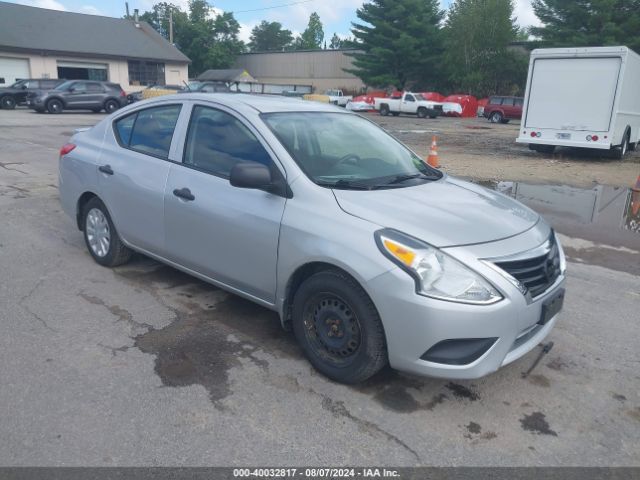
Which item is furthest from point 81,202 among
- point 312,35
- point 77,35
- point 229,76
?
point 312,35

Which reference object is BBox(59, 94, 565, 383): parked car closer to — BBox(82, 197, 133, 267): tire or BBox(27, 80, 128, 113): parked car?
BBox(82, 197, 133, 267): tire

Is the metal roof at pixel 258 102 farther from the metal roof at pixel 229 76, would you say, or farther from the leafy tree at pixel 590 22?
the metal roof at pixel 229 76

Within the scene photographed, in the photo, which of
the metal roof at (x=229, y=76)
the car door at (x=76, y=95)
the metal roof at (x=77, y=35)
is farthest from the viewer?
the metal roof at (x=229, y=76)

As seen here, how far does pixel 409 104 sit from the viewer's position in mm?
38719

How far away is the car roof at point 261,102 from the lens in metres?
4.18

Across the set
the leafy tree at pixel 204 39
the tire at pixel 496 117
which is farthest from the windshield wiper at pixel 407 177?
the leafy tree at pixel 204 39

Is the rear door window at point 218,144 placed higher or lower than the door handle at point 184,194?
higher

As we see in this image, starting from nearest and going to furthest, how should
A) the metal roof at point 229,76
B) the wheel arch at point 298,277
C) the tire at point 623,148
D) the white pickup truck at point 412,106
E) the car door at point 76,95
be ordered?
the wheel arch at point 298,277
the tire at point 623,148
the car door at point 76,95
the white pickup truck at point 412,106
the metal roof at point 229,76

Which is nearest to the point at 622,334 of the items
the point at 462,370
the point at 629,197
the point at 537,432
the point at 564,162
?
the point at 537,432

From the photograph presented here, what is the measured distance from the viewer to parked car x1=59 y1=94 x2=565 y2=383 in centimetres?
302

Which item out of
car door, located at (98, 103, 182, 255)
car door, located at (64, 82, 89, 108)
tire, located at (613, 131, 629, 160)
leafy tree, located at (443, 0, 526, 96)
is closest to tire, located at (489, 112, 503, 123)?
leafy tree, located at (443, 0, 526, 96)

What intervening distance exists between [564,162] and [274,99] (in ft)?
43.5

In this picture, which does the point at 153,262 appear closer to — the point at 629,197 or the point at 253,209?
the point at 253,209

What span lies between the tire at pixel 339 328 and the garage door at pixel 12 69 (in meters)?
41.8
